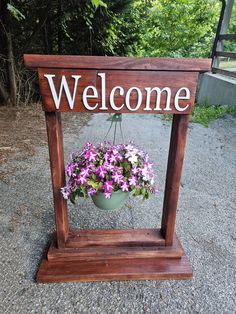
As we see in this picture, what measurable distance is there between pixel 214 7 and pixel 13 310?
8.85m

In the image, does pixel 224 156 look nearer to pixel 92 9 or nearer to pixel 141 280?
pixel 141 280

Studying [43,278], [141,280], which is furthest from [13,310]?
[141,280]

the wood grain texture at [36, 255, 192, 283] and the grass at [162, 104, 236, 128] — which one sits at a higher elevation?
the wood grain texture at [36, 255, 192, 283]

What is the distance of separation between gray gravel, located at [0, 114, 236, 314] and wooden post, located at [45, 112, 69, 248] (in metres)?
0.26

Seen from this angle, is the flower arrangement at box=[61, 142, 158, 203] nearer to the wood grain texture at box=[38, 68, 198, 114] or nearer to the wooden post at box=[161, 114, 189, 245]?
the wooden post at box=[161, 114, 189, 245]

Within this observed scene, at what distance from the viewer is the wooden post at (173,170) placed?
137 cm

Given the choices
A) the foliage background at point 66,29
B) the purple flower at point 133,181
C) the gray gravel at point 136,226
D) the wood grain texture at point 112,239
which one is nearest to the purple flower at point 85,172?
the purple flower at point 133,181

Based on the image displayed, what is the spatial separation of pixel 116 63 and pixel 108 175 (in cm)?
57

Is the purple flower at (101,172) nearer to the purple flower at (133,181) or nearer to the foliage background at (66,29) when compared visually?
the purple flower at (133,181)

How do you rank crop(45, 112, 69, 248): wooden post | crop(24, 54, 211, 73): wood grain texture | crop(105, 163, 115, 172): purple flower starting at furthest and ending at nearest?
crop(105, 163, 115, 172): purple flower < crop(45, 112, 69, 248): wooden post < crop(24, 54, 211, 73): wood grain texture

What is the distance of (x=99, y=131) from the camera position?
162 inches

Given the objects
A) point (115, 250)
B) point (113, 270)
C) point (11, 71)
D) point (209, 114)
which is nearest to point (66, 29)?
point (11, 71)

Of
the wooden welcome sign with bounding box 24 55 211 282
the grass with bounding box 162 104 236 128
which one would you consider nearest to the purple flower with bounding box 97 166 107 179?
the wooden welcome sign with bounding box 24 55 211 282

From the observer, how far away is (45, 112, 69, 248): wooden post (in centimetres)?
131
